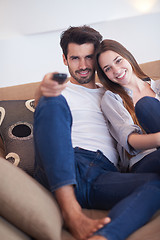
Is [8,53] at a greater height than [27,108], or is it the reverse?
[8,53]

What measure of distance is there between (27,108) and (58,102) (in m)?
0.70

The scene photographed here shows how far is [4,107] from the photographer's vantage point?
5.88 feet

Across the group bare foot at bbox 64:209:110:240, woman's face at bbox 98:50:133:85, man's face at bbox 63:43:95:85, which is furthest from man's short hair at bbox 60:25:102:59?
bare foot at bbox 64:209:110:240

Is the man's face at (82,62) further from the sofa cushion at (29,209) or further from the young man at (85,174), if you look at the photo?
the sofa cushion at (29,209)

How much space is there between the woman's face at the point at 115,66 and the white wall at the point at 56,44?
3.12 feet

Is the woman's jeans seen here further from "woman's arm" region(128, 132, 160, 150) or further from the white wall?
the white wall

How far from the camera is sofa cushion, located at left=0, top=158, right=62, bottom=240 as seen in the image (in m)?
1.00

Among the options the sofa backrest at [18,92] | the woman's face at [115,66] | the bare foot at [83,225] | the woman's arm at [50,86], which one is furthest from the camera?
the sofa backrest at [18,92]

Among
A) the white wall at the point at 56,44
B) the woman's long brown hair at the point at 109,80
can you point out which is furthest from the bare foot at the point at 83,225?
the white wall at the point at 56,44

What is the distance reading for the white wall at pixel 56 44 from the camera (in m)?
2.38

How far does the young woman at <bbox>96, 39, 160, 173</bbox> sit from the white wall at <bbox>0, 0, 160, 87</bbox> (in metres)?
0.92

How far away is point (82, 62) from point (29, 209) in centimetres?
88

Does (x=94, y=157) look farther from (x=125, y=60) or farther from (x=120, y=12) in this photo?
(x=120, y=12)

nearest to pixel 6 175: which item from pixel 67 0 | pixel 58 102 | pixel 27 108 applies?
pixel 58 102
